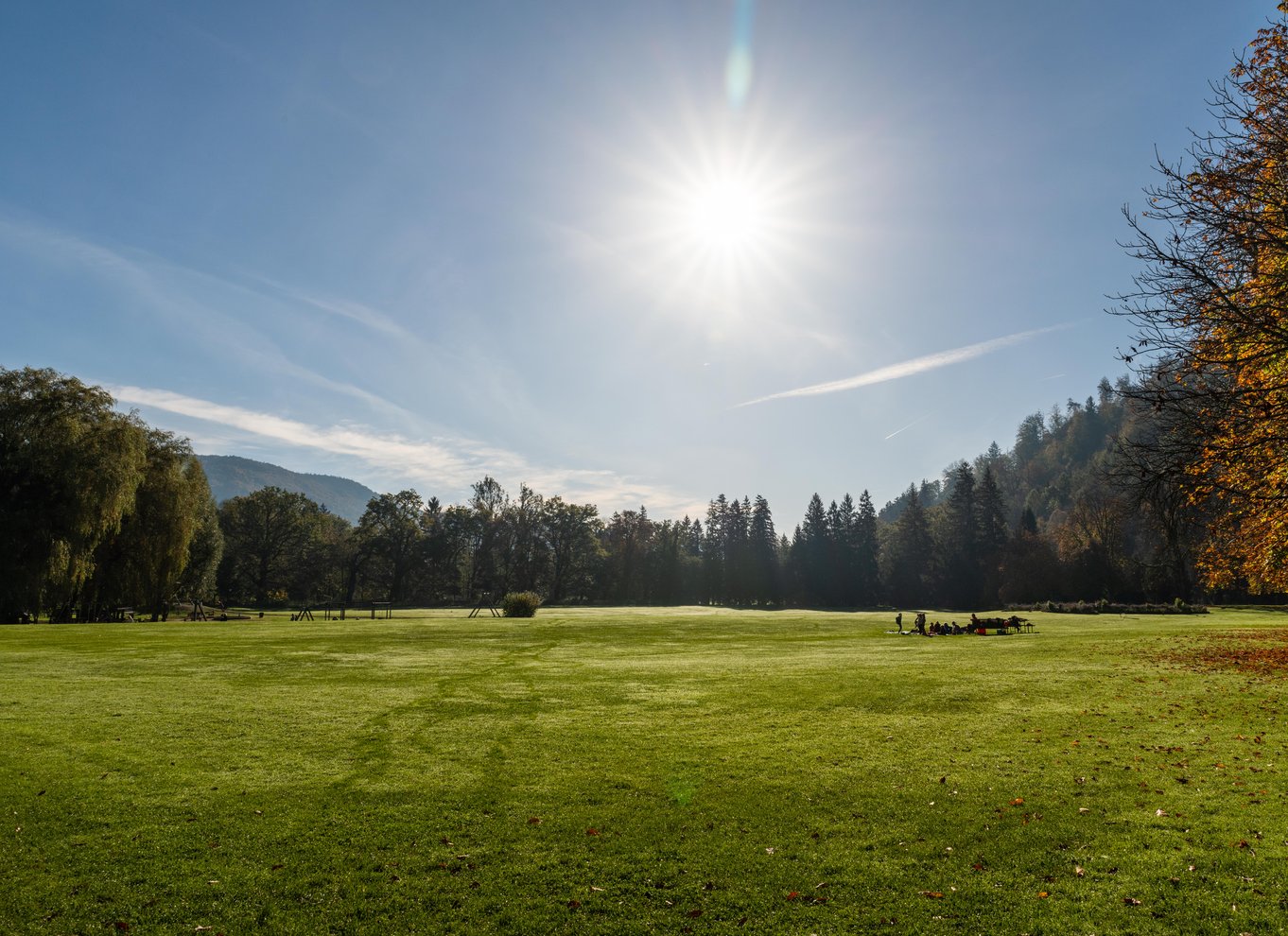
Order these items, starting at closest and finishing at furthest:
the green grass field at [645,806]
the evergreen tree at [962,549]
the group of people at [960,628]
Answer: the green grass field at [645,806]
the group of people at [960,628]
the evergreen tree at [962,549]

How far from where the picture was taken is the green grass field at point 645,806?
6750 mm

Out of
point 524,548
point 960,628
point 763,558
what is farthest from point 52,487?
point 763,558

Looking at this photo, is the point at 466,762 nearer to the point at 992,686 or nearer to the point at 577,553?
the point at 992,686

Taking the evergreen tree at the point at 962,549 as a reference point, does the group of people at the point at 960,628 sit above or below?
below

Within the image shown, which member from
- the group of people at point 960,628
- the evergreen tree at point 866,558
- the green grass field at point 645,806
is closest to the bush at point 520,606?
the group of people at point 960,628

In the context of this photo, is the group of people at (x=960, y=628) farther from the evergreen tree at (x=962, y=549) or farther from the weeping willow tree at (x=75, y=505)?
the evergreen tree at (x=962, y=549)

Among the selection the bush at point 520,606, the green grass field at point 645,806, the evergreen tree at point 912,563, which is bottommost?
the green grass field at point 645,806

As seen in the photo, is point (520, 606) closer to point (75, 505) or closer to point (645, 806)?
point (75, 505)

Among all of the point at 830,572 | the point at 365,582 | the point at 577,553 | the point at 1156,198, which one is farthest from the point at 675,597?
the point at 1156,198

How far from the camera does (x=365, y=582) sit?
123m

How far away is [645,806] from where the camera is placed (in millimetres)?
9375

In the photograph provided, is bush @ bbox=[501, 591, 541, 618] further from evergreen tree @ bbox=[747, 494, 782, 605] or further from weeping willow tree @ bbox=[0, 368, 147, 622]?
evergreen tree @ bbox=[747, 494, 782, 605]

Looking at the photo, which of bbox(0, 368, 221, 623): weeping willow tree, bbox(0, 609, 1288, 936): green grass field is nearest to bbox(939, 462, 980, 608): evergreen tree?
bbox(0, 609, 1288, 936): green grass field

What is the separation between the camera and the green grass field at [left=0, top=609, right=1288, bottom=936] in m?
6.75
